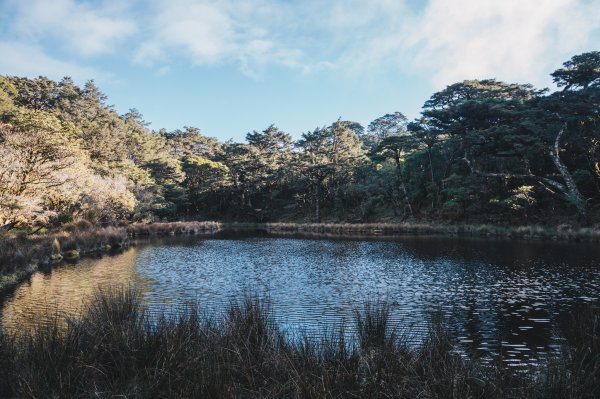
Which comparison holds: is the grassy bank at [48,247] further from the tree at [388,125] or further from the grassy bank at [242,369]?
the tree at [388,125]

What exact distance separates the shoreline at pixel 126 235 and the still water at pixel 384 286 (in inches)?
41.8

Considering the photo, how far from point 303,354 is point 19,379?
3.36 m

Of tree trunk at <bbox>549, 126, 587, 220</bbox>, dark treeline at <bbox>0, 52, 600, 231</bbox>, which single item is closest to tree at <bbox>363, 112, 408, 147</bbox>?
dark treeline at <bbox>0, 52, 600, 231</bbox>

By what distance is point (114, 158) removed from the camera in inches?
2085

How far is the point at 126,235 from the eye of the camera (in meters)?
33.5

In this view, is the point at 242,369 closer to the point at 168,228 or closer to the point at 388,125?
the point at 168,228

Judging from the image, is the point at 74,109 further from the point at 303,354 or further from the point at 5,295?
the point at 303,354

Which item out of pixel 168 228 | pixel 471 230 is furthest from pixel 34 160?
pixel 471 230

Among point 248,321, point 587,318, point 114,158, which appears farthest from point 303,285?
point 114,158

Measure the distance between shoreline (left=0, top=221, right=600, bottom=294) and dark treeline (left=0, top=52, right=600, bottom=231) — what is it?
1.93m

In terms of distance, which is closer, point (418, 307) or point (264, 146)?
point (418, 307)

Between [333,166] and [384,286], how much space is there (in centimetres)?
4128

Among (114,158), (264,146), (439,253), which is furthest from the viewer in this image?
Result: (264,146)

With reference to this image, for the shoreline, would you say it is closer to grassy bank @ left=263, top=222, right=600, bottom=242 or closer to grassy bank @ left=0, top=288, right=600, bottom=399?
grassy bank @ left=263, top=222, right=600, bottom=242
